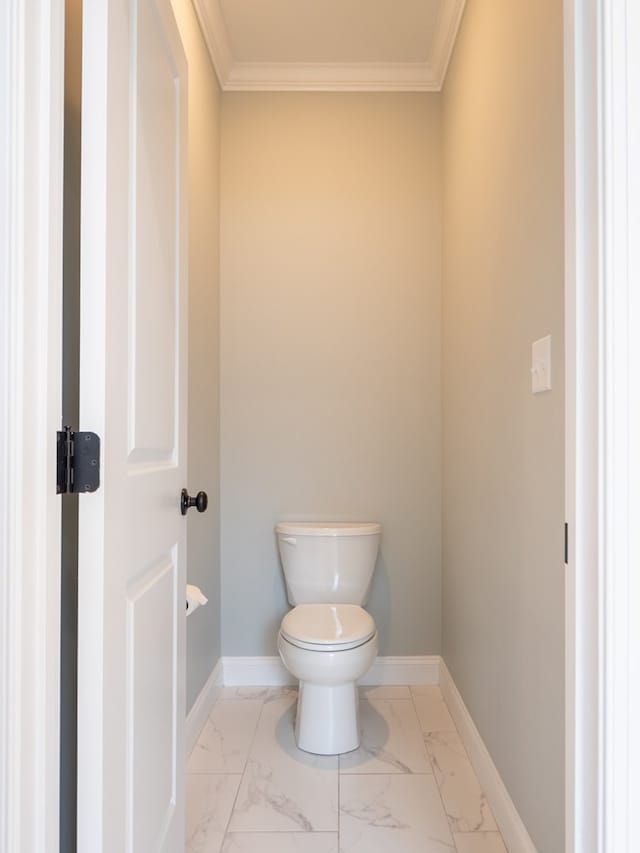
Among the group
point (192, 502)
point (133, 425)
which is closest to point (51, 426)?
point (133, 425)

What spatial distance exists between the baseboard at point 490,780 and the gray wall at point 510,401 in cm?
4

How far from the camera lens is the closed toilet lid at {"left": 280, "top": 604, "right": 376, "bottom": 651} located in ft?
5.95

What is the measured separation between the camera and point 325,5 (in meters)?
2.06

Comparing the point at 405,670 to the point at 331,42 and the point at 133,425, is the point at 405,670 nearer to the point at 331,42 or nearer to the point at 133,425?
the point at 133,425

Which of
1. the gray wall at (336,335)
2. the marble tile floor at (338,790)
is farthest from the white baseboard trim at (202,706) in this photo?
the gray wall at (336,335)

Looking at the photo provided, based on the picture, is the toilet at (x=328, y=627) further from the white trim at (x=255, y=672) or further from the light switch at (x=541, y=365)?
the light switch at (x=541, y=365)

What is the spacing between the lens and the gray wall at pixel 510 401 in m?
1.16

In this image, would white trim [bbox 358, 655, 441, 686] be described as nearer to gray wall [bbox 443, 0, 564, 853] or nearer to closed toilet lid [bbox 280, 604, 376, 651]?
gray wall [bbox 443, 0, 564, 853]

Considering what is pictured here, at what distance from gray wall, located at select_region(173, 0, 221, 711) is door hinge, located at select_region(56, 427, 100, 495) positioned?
1.16 m
